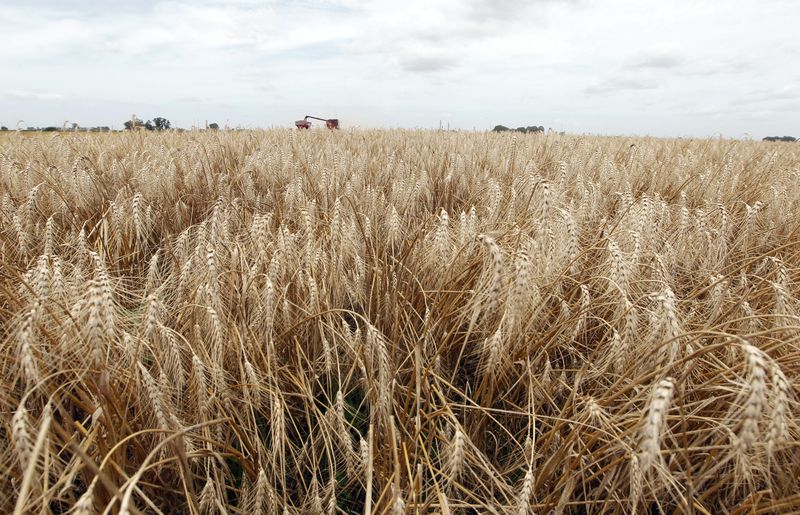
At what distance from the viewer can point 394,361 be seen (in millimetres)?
1397

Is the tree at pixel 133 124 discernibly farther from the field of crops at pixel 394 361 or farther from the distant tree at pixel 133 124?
the field of crops at pixel 394 361

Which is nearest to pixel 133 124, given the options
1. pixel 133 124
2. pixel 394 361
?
pixel 133 124

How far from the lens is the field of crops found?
96 cm

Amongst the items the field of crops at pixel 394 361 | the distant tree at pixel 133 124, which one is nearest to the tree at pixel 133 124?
the distant tree at pixel 133 124

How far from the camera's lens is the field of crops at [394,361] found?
0.96 metres

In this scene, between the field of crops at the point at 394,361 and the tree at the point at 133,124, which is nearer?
the field of crops at the point at 394,361

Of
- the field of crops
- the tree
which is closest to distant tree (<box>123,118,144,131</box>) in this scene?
the tree

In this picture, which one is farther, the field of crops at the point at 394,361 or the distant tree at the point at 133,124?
the distant tree at the point at 133,124

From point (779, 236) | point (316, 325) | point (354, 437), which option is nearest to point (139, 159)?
point (316, 325)

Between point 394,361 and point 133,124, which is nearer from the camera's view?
point 394,361

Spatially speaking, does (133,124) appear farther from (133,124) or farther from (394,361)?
(394,361)

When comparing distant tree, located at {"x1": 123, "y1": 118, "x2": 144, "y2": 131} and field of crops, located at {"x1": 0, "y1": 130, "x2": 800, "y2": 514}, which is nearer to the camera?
field of crops, located at {"x1": 0, "y1": 130, "x2": 800, "y2": 514}

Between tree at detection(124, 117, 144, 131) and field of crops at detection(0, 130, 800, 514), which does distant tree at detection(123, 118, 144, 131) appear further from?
field of crops at detection(0, 130, 800, 514)

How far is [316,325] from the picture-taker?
5.04 feet
